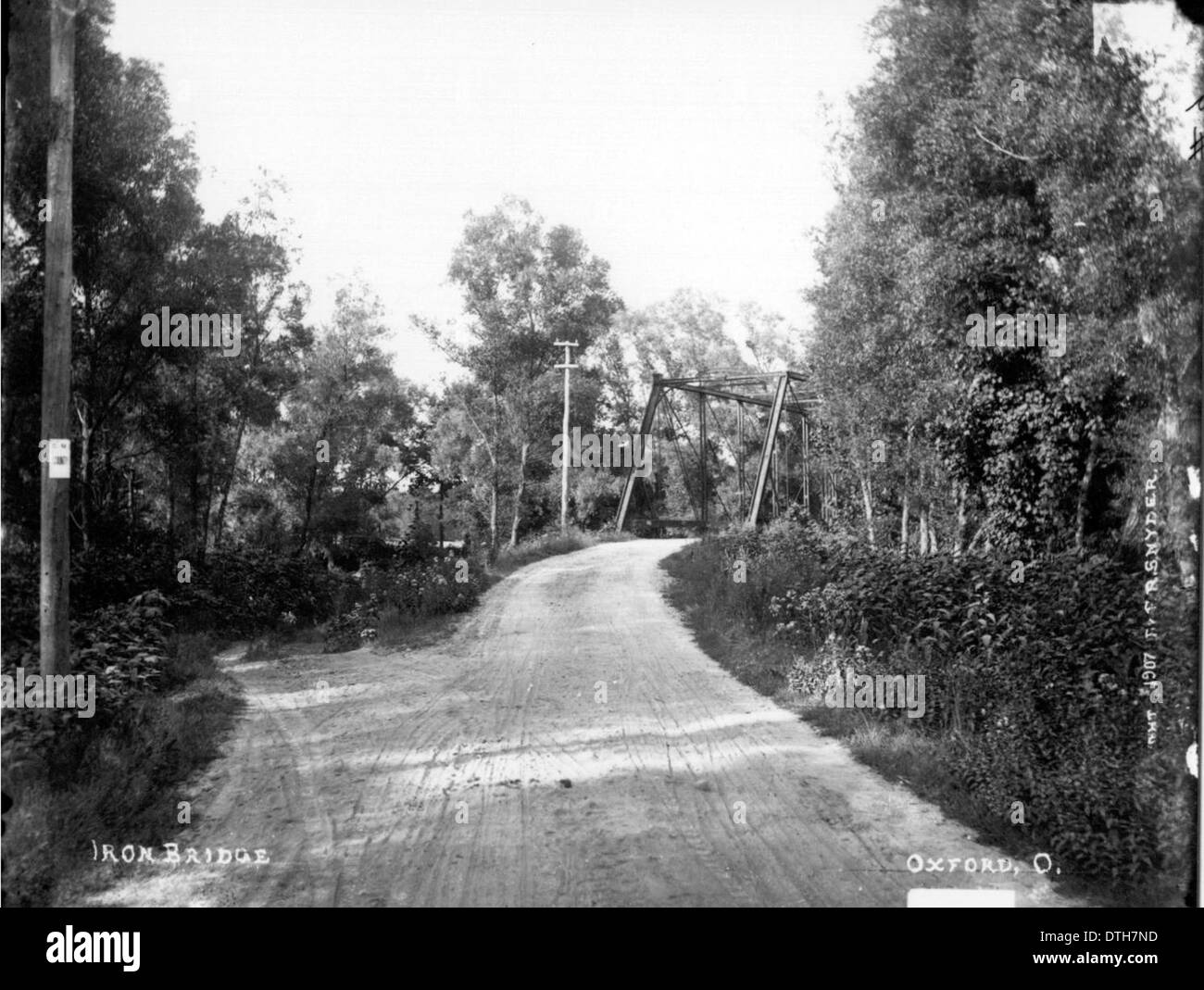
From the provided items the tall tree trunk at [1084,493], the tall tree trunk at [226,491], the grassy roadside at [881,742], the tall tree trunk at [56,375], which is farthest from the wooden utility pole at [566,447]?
the tall tree trunk at [1084,493]

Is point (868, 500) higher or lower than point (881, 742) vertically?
higher

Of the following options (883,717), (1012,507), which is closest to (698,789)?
(883,717)

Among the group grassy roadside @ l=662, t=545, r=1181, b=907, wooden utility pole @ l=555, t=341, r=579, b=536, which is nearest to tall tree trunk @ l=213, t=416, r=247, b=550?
wooden utility pole @ l=555, t=341, r=579, b=536

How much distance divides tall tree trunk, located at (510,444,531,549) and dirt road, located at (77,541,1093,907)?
1919 mm

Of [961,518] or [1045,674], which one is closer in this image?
[1045,674]

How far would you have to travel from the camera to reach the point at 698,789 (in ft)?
11.3

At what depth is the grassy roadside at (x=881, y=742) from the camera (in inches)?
107

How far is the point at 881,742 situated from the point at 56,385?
4672mm

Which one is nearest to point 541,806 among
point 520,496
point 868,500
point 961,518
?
point 520,496

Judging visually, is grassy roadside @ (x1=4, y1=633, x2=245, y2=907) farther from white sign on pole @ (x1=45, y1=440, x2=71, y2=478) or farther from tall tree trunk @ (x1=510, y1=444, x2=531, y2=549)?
tall tree trunk @ (x1=510, y1=444, x2=531, y2=549)

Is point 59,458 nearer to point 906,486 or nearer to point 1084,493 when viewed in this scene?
point 1084,493

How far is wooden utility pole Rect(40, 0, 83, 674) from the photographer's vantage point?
3.23 meters

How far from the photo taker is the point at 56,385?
3254mm
